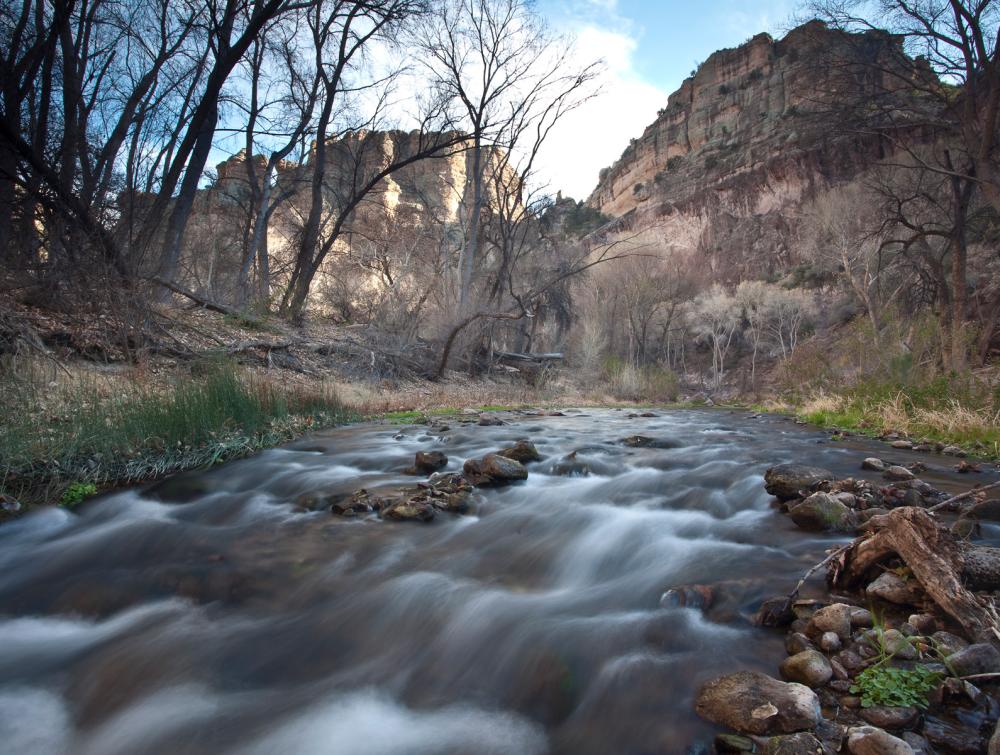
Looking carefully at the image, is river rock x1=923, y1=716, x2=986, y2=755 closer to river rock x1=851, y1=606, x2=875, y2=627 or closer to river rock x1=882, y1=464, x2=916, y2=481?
river rock x1=851, y1=606, x2=875, y2=627

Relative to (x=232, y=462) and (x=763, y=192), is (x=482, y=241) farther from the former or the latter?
(x=763, y=192)

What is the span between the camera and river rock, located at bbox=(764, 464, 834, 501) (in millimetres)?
4520

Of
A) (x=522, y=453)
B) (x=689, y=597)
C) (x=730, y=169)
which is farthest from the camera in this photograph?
(x=730, y=169)

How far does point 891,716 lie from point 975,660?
0.45m

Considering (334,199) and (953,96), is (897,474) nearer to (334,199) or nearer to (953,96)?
(953,96)

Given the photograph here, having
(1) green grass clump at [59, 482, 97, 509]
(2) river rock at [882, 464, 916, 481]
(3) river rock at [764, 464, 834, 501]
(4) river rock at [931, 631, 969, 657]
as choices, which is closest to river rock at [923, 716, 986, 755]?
(4) river rock at [931, 631, 969, 657]

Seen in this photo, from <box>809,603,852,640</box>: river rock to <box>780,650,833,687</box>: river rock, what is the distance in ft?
0.54

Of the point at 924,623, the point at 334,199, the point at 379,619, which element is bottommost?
the point at 379,619

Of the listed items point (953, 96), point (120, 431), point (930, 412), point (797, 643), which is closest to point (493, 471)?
point (797, 643)

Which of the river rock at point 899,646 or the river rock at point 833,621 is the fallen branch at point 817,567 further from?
the river rock at point 899,646

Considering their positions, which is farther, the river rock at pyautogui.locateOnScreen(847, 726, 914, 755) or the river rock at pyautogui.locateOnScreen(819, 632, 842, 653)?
the river rock at pyautogui.locateOnScreen(819, 632, 842, 653)

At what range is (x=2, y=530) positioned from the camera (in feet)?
13.6

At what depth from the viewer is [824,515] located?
12.2 feet

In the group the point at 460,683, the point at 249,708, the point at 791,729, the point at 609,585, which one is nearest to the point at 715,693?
the point at 791,729
